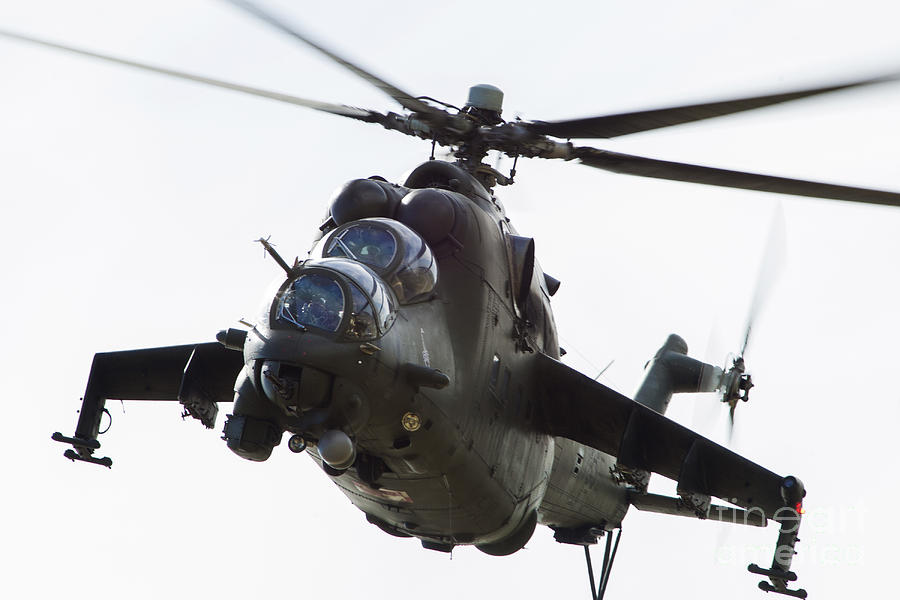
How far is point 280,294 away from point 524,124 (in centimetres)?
395


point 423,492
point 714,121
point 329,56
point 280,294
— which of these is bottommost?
point 423,492

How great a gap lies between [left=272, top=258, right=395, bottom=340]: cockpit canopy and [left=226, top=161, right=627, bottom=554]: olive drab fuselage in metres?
0.02

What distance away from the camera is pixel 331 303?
10539 millimetres

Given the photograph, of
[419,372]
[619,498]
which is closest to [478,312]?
[419,372]

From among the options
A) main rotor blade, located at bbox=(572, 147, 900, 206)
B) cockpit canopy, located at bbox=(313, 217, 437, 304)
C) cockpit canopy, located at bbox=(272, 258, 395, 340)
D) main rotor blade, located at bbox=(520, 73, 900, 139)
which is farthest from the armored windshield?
main rotor blade, located at bbox=(572, 147, 900, 206)

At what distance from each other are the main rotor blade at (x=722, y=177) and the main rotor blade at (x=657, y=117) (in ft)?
2.44

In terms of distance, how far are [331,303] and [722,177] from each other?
409cm

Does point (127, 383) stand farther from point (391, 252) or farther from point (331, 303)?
point (331, 303)

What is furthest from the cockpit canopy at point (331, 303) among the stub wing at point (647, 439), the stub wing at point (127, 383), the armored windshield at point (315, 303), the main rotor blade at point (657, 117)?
the stub wing at point (127, 383)

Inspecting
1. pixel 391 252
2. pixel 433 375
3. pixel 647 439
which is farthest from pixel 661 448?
pixel 391 252

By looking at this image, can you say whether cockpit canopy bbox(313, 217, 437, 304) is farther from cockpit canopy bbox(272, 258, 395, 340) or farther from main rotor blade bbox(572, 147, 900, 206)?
main rotor blade bbox(572, 147, 900, 206)

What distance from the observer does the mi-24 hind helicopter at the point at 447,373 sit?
10555 millimetres

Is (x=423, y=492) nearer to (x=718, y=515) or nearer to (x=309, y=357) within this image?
(x=309, y=357)

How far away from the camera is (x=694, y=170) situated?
12.0m
